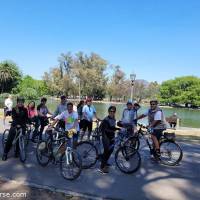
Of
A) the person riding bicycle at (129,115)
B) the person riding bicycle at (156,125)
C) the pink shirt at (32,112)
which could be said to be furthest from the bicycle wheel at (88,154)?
the pink shirt at (32,112)

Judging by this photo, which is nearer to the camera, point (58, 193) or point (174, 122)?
point (58, 193)

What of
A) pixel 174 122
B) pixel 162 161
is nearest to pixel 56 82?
pixel 174 122

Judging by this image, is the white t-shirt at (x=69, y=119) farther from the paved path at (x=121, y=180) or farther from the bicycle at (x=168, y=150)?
the bicycle at (x=168, y=150)

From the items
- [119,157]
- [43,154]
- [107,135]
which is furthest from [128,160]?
[43,154]

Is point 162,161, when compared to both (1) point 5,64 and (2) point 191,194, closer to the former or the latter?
(2) point 191,194

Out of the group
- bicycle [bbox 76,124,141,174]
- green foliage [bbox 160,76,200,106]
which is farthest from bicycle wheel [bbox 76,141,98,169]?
green foliage [bbox 160,76,200,106]

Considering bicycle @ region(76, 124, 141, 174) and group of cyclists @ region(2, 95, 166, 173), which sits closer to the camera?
group of cyclists @ region(2, 95, 166, 173)

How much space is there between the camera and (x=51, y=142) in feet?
28.4

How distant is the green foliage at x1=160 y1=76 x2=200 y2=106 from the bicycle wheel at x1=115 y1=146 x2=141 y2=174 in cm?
12343

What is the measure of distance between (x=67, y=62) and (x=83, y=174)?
10099cm

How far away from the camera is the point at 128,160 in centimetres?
845

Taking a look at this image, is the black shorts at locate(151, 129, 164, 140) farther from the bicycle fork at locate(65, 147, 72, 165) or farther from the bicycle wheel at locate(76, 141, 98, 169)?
the bicycle fork at locate(65, 147, 72, 165)

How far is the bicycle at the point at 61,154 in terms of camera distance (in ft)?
24.5

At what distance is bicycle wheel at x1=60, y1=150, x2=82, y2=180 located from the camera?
7.43 m
